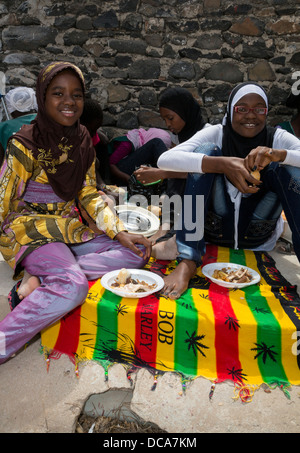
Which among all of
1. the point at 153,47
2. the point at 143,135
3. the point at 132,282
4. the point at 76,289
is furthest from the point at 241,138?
the point at 153,47

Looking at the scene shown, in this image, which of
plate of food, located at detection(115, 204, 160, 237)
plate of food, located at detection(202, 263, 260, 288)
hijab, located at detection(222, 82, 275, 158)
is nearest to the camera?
plate of food, located at detection(202, 263, 260, 288)

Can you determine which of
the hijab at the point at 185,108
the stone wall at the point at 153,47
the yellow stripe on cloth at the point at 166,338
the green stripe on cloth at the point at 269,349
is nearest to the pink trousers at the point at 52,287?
the yellow stripe on cloth at the point at 166,338

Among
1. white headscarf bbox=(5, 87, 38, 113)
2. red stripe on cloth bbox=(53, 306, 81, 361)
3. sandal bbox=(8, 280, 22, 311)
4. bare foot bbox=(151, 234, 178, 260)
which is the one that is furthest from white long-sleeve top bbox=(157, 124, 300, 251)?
white headscarf bbox=(5, 87, 38, 113)

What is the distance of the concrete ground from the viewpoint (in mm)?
1283

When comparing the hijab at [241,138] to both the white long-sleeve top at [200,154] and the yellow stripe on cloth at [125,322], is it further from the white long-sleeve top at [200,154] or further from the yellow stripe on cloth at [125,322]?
the yellow stripe on cloth at [125,322]

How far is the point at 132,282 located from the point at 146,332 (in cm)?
28

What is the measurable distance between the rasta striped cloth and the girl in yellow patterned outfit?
0.48 ft

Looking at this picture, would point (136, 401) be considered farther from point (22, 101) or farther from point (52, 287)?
point (22, 101)

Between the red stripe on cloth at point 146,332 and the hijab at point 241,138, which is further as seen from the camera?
the hijab at point 241,138

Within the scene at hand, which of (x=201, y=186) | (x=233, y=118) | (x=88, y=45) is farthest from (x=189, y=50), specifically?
(x=201, y=186)

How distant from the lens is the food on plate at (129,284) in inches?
65.5

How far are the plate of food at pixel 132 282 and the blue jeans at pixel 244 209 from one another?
21 cm

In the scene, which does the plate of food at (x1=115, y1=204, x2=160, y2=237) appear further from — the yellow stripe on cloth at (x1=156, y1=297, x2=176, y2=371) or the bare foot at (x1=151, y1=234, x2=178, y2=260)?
the yellow stripe on cloth at (x1=156, y1=297, x2=176, y2=371)

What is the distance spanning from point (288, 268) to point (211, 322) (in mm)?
845
